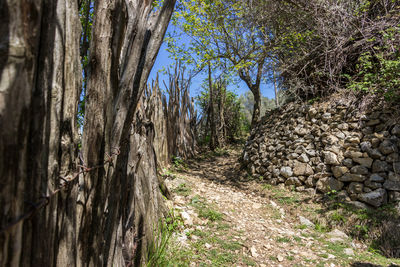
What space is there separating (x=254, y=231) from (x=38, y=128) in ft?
10.9

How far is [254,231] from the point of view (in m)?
3.64

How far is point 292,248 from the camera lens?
3.33 m

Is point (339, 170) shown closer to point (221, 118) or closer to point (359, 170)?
point (359, 170)

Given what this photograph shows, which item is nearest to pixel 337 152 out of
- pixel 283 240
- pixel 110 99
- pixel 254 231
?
pixel 283 240

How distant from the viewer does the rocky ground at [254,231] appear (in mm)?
2920

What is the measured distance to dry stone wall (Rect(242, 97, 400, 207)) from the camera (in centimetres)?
454

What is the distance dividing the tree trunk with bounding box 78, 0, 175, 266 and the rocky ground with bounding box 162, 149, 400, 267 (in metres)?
1.23

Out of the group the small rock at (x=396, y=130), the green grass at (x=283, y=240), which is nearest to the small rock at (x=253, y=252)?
the green grass at (x=283, y=240)

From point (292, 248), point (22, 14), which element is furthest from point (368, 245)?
point (22, 14)

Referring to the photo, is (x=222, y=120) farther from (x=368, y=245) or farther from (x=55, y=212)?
(x=55, y=212)

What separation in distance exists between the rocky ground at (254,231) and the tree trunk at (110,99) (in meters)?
1.23

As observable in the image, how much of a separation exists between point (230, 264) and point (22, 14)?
277cm

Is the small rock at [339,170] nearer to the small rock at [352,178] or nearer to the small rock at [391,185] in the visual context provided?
the small rock at [352,178]

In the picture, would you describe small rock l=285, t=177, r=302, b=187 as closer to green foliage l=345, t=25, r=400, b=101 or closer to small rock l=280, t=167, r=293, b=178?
small rock l=280, t=167, r=293, b=178
